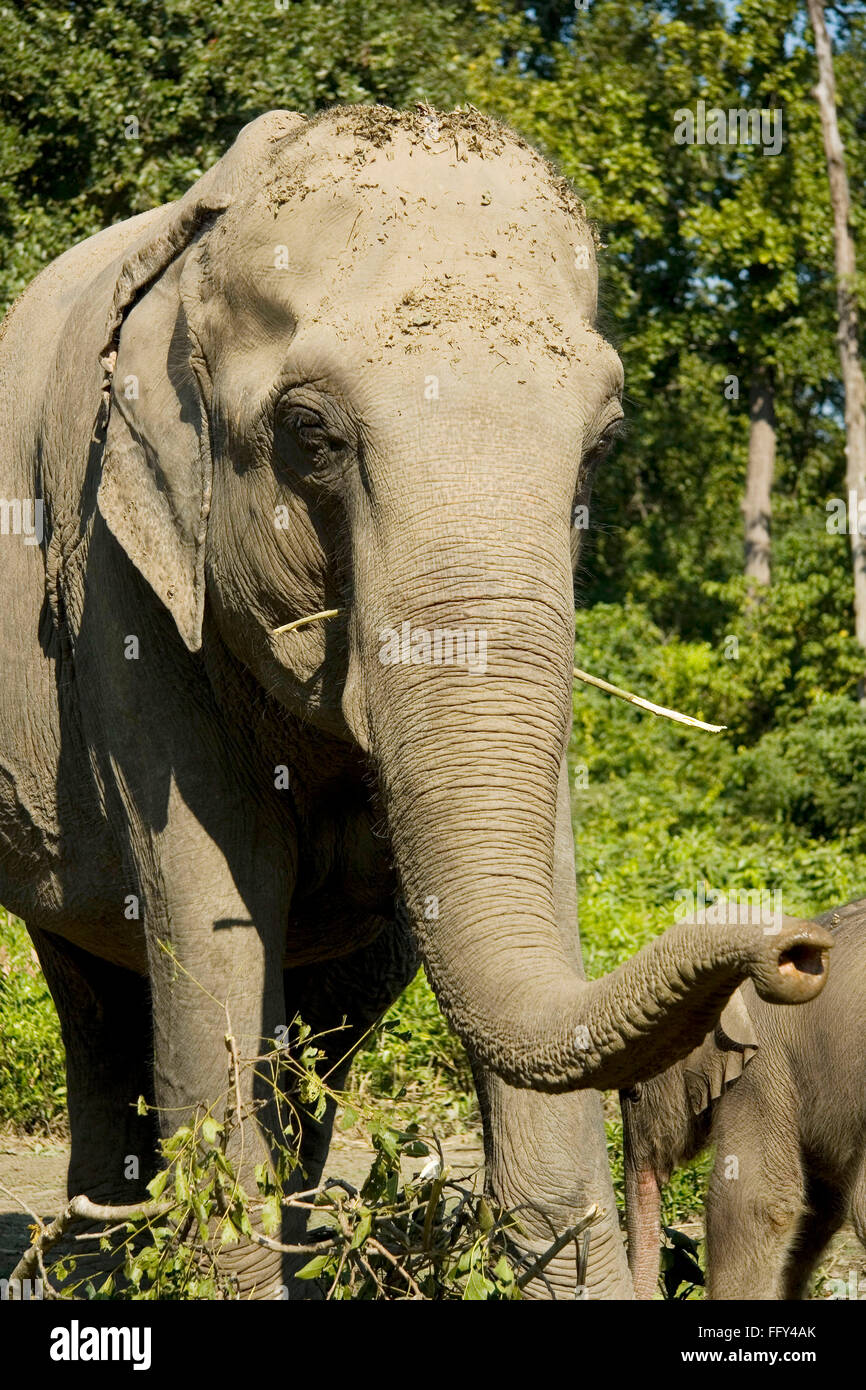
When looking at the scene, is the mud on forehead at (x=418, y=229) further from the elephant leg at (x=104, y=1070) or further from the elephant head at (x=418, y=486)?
the elephant leg at (x=104, y=1070)

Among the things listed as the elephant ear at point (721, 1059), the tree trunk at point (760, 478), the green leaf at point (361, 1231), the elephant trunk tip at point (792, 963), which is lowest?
the green leaf at point (361, 1231)

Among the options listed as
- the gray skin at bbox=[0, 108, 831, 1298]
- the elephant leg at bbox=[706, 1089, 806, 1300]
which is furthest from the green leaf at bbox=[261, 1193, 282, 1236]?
the elephant leg at bbox=[706, 1089, 806, 1300]

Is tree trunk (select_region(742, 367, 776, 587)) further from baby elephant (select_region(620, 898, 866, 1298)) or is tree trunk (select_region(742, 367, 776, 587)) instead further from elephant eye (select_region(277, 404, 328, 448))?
elephant eye (select_region(277, 404, 328, 448))

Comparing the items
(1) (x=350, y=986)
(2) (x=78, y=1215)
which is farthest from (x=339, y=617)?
(1) (x=350, y=986)

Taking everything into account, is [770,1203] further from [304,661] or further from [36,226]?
[36,226]

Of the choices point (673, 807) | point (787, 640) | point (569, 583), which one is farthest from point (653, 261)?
point (569, 583)

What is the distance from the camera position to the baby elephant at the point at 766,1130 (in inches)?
193

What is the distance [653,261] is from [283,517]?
829 inches

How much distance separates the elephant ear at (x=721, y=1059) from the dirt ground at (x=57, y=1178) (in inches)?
29.2

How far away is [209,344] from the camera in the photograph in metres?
3.58

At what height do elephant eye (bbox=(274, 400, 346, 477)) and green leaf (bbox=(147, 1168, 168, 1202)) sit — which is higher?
elephant eye (bbox=(274, 400, 346, 477))

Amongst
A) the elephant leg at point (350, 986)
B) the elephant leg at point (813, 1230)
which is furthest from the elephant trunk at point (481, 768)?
the elephant leg at point (813, 1230)

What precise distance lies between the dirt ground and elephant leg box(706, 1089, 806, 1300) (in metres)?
0.60

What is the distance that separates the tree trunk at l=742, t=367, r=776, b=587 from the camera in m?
22.0
